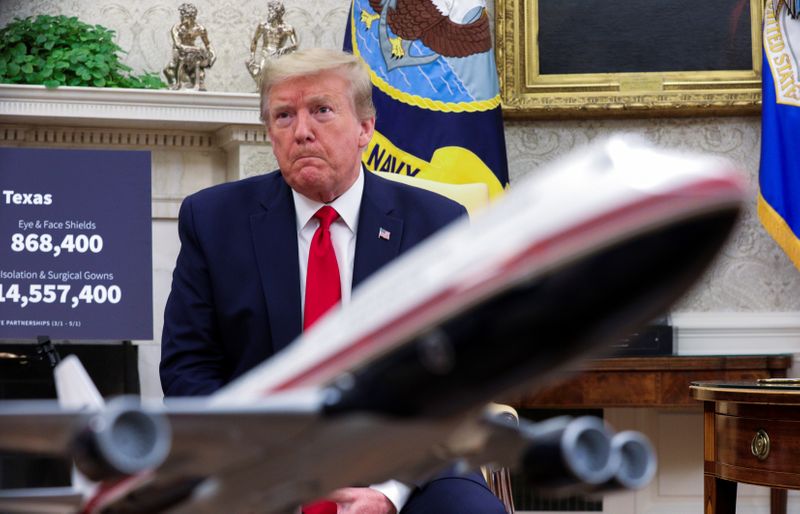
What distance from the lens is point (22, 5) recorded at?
523cm

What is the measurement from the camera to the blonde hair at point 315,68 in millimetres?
2047

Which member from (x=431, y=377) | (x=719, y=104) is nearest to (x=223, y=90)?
(x=719, y=104)

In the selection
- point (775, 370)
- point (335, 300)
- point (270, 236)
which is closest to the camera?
point (335, 300)

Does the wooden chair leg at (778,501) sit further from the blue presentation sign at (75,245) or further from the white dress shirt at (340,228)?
the white dress shirt at (340,228)

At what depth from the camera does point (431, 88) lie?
4.78m

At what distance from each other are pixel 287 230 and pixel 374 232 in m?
0.18

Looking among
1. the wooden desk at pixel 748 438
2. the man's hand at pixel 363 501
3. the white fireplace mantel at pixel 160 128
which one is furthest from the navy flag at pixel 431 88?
the man's hand at pixel 363 501

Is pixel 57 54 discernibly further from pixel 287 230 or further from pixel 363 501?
pixel 363 501

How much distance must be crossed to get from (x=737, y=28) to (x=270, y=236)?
374cm

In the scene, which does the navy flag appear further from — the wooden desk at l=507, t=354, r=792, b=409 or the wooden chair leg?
the wooden chair leg

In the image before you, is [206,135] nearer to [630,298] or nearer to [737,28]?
[737,28]

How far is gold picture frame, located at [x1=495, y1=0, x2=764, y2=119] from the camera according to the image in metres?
5.20

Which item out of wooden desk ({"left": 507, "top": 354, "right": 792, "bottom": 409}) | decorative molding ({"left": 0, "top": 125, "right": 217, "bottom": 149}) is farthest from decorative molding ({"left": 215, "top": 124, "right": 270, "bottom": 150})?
wooden desk ({"left": 507, "top": 354, "right": 792, "bottom": 409})

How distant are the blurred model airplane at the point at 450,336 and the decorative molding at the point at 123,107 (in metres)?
4.21
